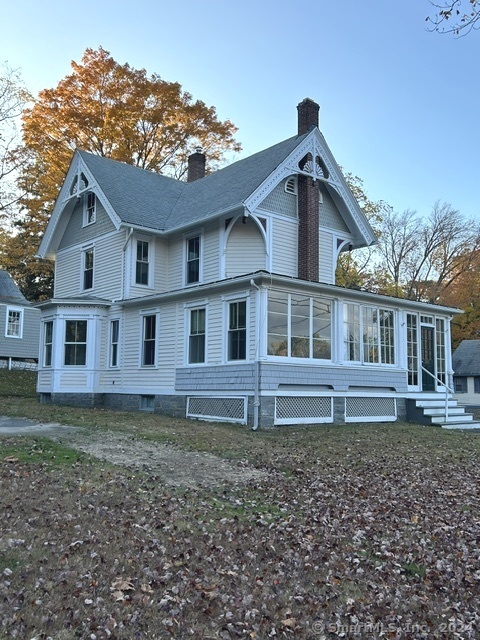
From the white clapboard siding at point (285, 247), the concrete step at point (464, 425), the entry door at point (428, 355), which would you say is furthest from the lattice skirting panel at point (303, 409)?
the entry door at point (428, 355)

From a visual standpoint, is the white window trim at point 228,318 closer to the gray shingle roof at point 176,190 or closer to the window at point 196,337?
the window at point 196,337

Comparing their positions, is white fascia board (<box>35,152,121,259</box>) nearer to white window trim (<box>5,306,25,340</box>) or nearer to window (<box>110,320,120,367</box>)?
window (<box>110,320,120,367</box>)

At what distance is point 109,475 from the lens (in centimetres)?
798

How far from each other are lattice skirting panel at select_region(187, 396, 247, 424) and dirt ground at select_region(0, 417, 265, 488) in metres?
4.12

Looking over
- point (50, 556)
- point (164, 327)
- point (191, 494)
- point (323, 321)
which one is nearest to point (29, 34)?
point (164, 327)

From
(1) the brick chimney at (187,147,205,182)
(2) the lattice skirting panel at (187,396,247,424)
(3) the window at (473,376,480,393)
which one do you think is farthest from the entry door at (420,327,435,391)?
(3) the window at (473,376,480,393)

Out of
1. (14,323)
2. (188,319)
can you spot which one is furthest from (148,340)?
Answer: (14,323)

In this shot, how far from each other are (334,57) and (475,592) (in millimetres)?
11112

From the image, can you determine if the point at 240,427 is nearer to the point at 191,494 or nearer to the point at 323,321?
the point at 323,321

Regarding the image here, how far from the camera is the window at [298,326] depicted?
15.2 m

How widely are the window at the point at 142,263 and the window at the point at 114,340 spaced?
65.0 inches

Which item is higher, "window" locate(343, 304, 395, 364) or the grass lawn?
"window" locate(343, 304, 395, 364)

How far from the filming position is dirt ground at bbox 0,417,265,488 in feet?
27.4

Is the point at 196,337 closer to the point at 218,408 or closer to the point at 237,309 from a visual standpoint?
the point at 237,309
